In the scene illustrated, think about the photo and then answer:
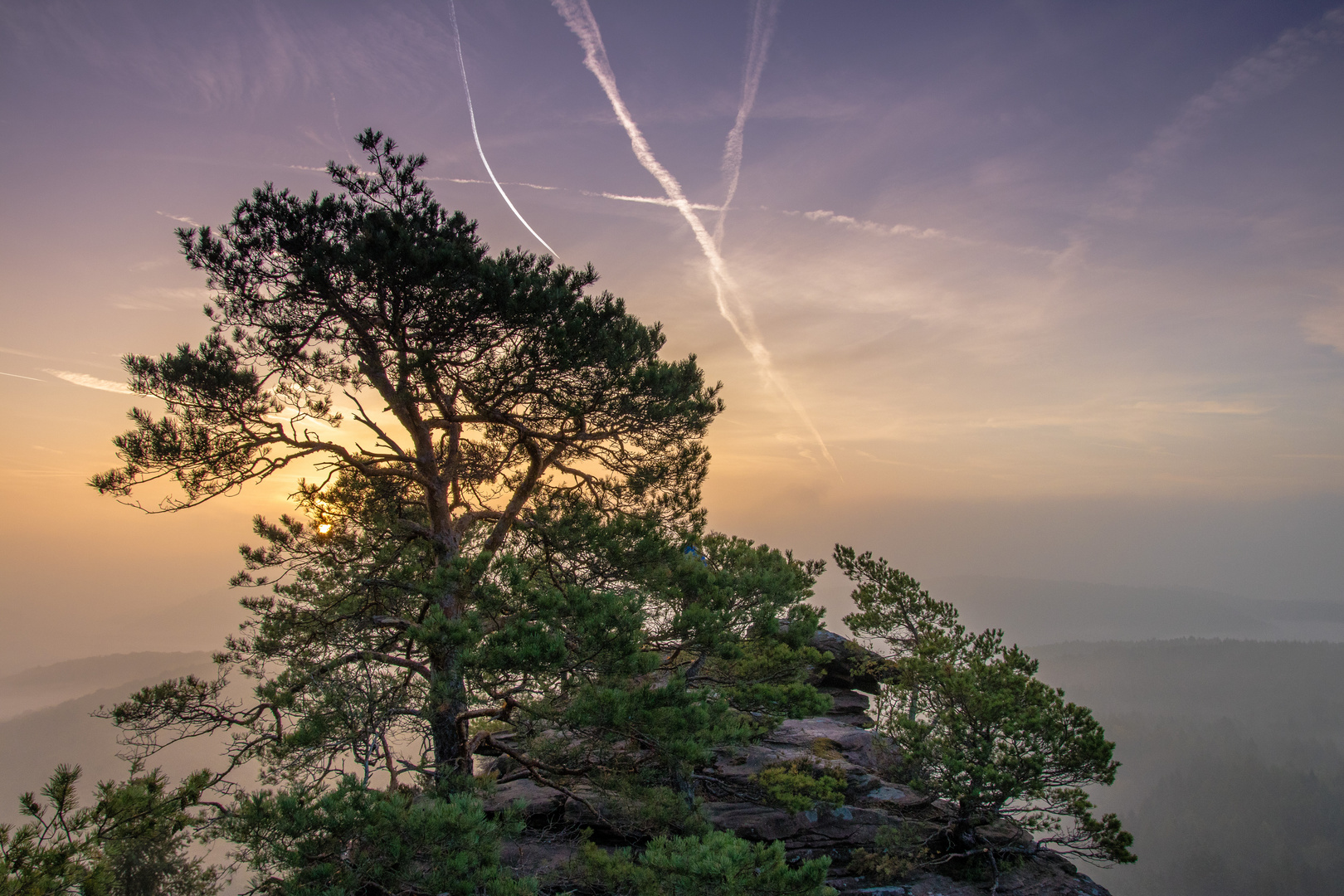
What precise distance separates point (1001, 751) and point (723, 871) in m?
7.37

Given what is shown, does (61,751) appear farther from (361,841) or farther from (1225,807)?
(1225,807)

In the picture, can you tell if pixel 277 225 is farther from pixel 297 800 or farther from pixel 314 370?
pixel 297 800

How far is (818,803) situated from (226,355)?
12.7 meters

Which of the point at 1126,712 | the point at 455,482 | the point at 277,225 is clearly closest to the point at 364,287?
the point at 277,225

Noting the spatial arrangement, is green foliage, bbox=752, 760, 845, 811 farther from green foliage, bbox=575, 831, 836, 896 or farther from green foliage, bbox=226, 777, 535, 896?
green foliage, bbox=226, 777, 535, 896

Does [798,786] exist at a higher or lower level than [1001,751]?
lower

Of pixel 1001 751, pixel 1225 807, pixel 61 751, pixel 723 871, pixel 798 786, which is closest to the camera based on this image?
pixel 723 871

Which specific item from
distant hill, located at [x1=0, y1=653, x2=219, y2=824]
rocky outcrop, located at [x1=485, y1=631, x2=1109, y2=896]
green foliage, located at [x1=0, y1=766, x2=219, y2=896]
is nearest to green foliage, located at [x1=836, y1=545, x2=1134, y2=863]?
rocky outcrop, located at [x1=485, y1=631, x2=1109, y2=896]

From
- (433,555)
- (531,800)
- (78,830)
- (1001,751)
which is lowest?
(531,800)

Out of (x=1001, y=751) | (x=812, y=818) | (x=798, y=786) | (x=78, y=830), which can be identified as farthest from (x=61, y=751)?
(x=1001, y=751)

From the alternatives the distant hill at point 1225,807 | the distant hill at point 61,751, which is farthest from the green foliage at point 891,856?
the distant hill at point 61,751

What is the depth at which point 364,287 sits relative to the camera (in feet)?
28.9

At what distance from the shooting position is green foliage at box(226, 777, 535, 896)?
591cm

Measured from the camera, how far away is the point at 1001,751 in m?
11.0
